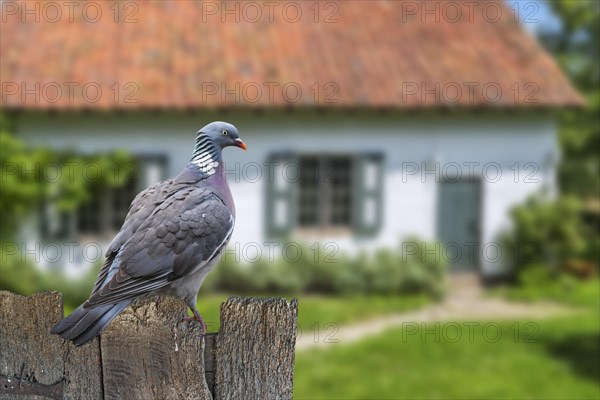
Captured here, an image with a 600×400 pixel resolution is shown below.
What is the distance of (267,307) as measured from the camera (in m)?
2.11

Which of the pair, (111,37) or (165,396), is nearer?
(165,396)

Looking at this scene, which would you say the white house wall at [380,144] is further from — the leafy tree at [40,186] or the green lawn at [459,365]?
the green lawn at [459,365]

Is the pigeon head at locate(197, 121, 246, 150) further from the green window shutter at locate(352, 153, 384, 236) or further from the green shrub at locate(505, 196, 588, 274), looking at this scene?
the green shrub at locate(505, 196, 588, 274)

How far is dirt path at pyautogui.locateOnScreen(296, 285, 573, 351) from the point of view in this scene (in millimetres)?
10009

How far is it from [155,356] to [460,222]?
12.0m

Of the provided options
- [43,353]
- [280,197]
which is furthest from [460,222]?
[43,353]

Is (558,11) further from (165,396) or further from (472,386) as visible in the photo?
(165,396)

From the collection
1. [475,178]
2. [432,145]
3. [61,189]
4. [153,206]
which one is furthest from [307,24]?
[153,206]

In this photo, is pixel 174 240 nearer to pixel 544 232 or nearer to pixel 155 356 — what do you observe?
pixel 155 356

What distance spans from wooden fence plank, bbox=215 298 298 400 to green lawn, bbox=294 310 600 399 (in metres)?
5.39

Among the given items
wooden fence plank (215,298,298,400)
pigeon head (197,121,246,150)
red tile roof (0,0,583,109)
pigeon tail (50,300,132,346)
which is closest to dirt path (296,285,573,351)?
red tile roof (0,0,583,109)

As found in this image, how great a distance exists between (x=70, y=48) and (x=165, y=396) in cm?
1142

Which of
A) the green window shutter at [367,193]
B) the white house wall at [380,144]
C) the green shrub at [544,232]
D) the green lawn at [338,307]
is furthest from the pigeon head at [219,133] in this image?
the green shrub at [544,232]

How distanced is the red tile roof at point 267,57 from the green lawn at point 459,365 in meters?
4.15
